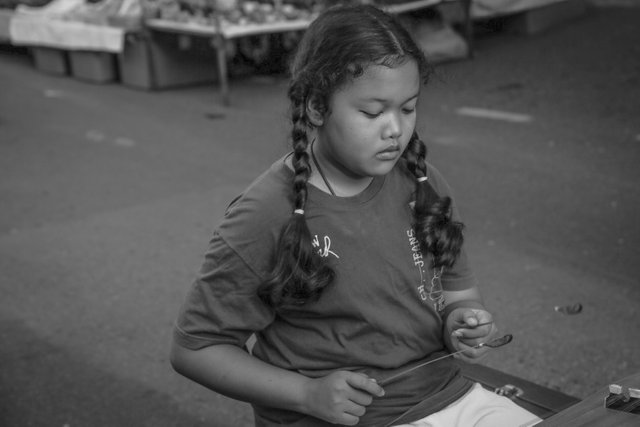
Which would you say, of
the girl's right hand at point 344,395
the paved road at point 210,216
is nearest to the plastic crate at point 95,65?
the paved road at point 210,216

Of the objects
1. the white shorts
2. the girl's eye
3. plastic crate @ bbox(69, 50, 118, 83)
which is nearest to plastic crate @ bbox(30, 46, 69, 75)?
plastic crate @ bbox(69, 50, 118, 83)

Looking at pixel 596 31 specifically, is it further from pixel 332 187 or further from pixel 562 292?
pixel 332 187

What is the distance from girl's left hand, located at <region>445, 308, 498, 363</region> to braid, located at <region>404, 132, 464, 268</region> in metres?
0.13

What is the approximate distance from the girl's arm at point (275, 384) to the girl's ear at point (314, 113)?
496 mm

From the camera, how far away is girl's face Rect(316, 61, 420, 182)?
1672 mm

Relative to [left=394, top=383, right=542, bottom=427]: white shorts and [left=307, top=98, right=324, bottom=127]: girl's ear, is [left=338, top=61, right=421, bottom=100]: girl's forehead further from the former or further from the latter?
[left=394, top=383, right=542, bottom=427]: white shorts

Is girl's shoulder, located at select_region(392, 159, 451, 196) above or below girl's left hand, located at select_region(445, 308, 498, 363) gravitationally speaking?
above

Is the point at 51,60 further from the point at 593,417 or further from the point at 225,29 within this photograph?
the point at 593,417

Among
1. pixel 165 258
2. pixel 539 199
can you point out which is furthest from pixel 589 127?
pixel 165 258

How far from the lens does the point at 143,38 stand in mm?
9805

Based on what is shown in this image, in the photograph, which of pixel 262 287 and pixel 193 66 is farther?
pixel 193 66

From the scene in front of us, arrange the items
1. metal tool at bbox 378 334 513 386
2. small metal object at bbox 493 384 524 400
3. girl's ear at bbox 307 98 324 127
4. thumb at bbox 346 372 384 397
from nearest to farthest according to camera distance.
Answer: thumb at bbox 346 372 384 397 → metal tool at bbox 378 334 513 386 → girl's ear at bbox 307 98 324 127 → small metal object at bbox 493 384 524 400

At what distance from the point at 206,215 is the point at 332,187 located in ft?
11.8

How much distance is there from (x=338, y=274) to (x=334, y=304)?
0.20 feet
